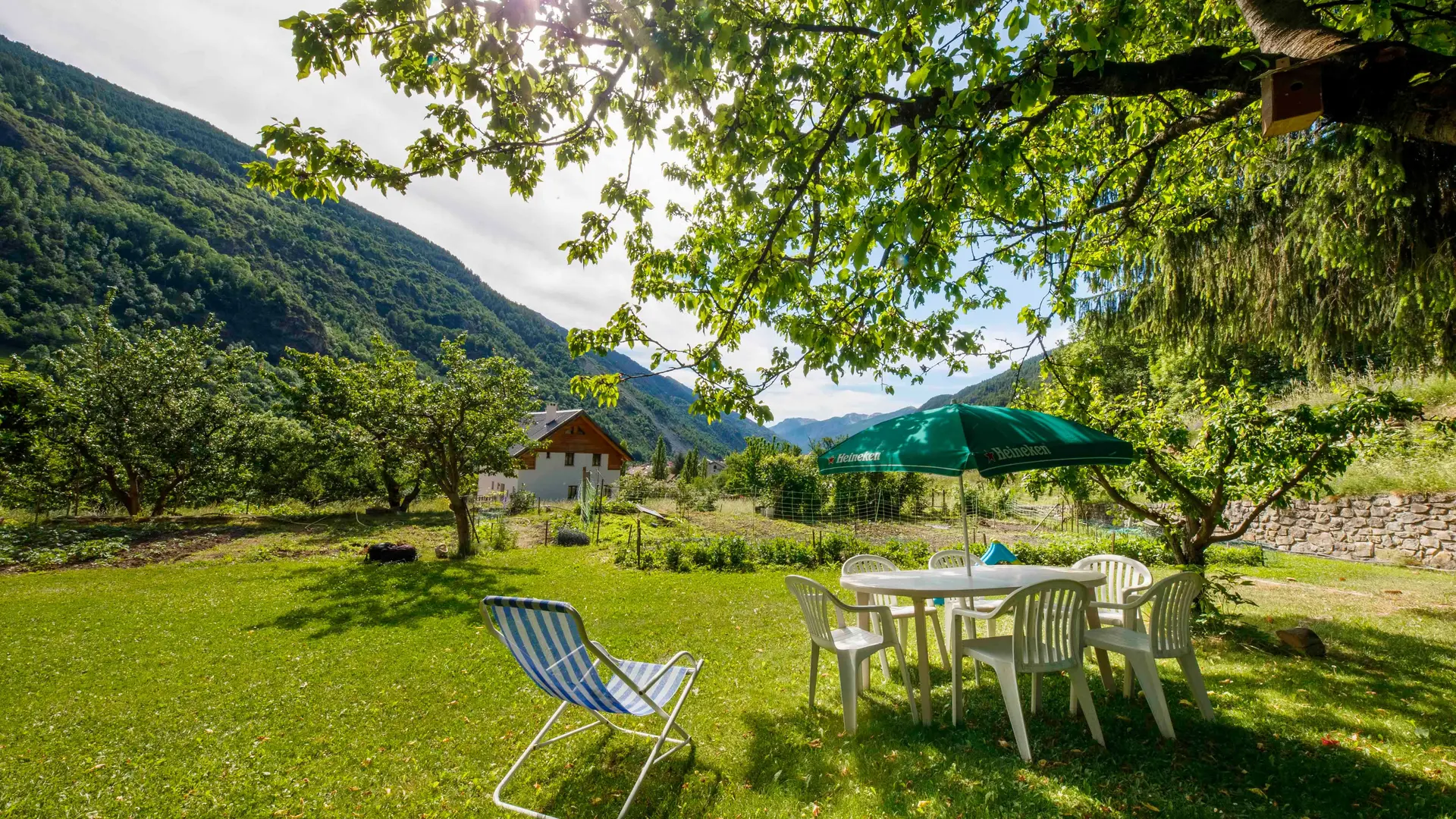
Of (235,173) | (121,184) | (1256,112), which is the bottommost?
(1256,112)

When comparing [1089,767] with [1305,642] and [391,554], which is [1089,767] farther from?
[391,554]

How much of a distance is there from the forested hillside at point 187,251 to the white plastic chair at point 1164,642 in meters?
37.8

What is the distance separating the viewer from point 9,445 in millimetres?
13547

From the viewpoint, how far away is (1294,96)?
2598mm

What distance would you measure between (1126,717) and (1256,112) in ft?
17.4

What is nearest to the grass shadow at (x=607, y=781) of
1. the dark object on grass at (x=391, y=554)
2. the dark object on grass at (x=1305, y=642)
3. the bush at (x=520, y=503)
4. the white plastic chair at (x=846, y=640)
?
A: the white plastic chair at (x=846, y=640)

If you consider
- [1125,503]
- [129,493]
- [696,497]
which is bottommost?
[696,497]

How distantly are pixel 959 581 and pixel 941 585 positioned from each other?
1.01 feet

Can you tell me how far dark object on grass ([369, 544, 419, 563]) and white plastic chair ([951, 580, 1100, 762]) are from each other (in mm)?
10995

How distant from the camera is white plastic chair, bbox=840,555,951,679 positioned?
4.76 meters

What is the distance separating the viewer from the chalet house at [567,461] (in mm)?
32250

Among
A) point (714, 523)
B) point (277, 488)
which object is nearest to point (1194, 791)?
point (714, 523)

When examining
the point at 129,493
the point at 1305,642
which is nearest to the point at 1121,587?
the point at 1305,642

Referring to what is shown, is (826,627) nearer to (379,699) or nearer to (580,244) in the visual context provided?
(379,699)
